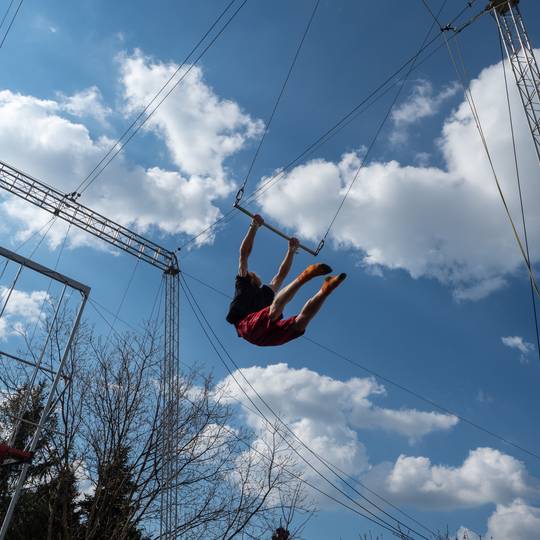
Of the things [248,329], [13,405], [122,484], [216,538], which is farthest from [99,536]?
[248,329]

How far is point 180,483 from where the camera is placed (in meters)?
10.4

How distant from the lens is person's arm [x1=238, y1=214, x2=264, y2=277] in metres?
5.61

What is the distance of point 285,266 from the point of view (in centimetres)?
577

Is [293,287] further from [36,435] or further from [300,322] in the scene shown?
[36,435]

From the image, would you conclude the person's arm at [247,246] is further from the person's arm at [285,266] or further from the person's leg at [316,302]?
the person's leg at [316,302]

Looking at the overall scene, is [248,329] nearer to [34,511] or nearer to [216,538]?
[216,538]

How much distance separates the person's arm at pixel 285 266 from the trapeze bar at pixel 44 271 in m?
2.53

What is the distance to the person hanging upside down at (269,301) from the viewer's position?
14.7 ft

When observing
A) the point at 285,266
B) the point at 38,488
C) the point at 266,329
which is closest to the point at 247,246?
the point at 285,266

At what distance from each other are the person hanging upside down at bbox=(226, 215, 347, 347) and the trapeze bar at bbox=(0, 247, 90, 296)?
7.66 feet

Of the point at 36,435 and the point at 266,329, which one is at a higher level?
the point at 266,329

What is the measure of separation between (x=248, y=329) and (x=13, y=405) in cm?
701

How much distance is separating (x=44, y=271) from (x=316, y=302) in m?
3.68

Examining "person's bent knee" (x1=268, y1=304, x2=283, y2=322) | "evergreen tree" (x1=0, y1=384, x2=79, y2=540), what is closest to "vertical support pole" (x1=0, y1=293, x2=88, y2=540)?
"evergreen tree" (x1=0, y1=384, x2=79, y2=540)
